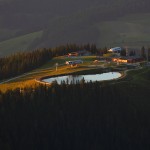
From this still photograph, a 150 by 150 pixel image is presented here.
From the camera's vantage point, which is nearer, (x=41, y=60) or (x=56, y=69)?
(x=56, y=69)

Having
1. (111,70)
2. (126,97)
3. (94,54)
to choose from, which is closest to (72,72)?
(111,70)

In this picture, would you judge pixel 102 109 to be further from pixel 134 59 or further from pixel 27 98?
pixel 134 59

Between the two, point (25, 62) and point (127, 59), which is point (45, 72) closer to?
point (25, 62)

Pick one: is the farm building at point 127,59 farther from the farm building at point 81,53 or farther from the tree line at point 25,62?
the tree line at point 25,62

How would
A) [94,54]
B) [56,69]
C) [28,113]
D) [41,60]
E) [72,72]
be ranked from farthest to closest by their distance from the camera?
[94,54] → [41,60] → [56,69] → [72,72] → [28,113]

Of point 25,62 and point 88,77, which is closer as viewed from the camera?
point 88,77

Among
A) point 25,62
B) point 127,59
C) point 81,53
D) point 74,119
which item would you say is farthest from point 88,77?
point 81,53

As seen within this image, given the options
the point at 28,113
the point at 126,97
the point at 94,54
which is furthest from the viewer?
the point at 94,54

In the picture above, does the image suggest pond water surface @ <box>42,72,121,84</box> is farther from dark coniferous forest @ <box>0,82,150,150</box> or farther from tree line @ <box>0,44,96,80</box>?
tree line @ <box>0,44,96,80</box>

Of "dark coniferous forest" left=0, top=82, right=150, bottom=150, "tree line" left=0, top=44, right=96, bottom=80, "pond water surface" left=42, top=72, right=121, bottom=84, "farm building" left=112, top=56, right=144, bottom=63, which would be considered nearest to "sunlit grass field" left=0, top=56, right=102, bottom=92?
"tree line" left=0, top=44, right=96, bottom=80
